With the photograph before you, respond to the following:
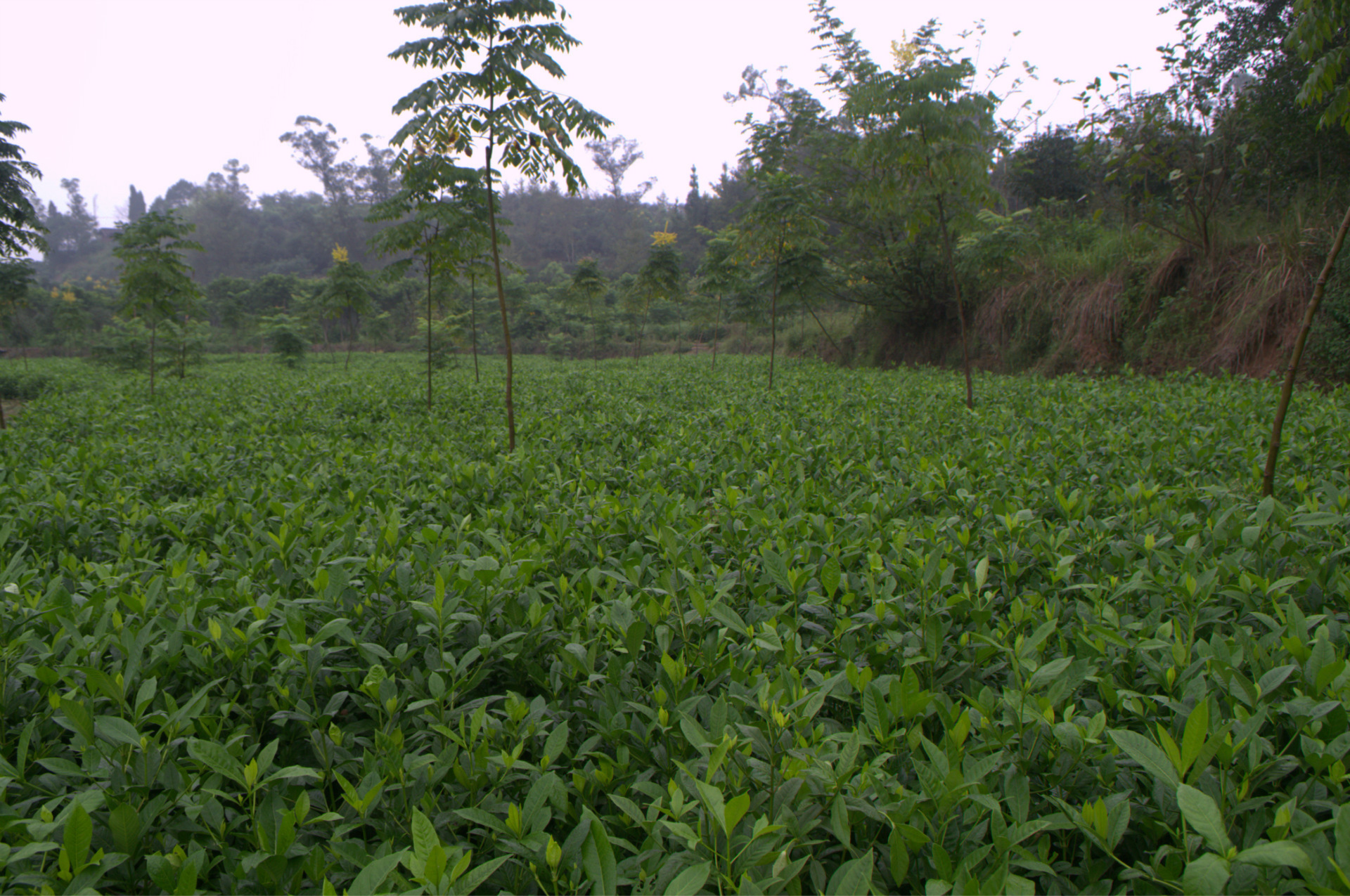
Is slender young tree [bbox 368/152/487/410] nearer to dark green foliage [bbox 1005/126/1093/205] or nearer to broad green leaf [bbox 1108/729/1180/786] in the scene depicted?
broad green leaf [bbox 1108/729/1180/786]

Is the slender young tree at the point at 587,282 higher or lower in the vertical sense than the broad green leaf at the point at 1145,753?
higher

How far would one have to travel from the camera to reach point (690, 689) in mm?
1718

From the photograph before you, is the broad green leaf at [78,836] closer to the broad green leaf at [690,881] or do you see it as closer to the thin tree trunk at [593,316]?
A: the broad green leaf at [690,881]

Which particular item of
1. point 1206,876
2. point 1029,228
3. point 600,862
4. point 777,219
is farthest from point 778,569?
point 1029,228

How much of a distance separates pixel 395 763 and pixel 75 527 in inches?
123

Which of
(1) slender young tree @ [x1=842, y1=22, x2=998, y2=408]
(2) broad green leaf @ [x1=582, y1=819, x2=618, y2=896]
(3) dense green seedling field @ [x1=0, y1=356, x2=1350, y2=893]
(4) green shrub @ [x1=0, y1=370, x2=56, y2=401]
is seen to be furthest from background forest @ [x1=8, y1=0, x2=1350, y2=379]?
(2) broad green leaf @ [x1=582, y1=819, x2=618, y2=896]

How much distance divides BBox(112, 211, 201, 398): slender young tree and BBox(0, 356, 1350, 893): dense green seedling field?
1361cm

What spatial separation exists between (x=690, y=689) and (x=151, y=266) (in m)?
17.7

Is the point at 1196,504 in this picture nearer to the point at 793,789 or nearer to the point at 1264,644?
the point at 1264,644

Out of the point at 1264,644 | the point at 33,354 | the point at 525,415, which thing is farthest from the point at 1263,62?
the point at 33,354

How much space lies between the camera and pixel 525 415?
8.18m

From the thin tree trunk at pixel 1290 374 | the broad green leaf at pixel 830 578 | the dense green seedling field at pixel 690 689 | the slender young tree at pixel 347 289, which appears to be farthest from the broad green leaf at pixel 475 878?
the slender young tree at pixel 347 289

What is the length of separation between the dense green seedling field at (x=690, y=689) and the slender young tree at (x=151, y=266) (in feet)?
44.7

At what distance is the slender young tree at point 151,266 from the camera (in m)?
14.2
